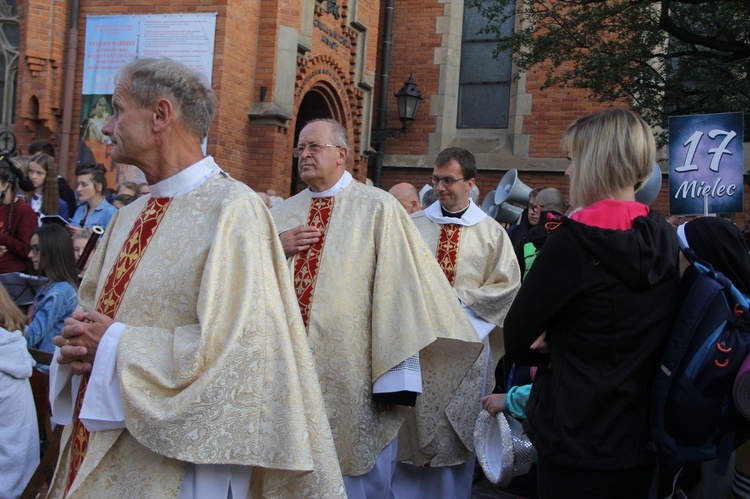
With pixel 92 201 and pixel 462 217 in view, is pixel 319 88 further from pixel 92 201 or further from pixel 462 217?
pixel 462 217

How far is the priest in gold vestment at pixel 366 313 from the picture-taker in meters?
3.78

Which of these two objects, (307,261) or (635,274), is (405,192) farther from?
(635,274)

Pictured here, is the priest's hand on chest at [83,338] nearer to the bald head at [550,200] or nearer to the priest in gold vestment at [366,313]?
the priest in gold vestment at [366,313]

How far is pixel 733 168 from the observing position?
6.33 m

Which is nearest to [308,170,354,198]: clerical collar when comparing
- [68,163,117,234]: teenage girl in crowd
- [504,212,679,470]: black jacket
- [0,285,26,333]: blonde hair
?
[0,285,26,333]: blonde hair

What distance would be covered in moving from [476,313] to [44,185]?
15.5ft

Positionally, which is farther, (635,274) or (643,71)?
(643,71)

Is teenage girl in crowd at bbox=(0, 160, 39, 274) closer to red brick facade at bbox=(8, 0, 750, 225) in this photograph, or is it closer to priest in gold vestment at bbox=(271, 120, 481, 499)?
priest in gold vestment at bbox=(271, 120, 481, 499)

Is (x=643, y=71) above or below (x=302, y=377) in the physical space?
above

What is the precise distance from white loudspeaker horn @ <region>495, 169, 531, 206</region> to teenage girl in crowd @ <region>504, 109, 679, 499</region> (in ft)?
23.6

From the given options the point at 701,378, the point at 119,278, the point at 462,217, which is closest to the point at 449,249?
the point at 462,217

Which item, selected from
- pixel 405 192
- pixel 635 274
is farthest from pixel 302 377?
pixel 405 192

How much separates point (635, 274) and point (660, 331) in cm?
20

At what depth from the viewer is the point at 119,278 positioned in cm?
247
